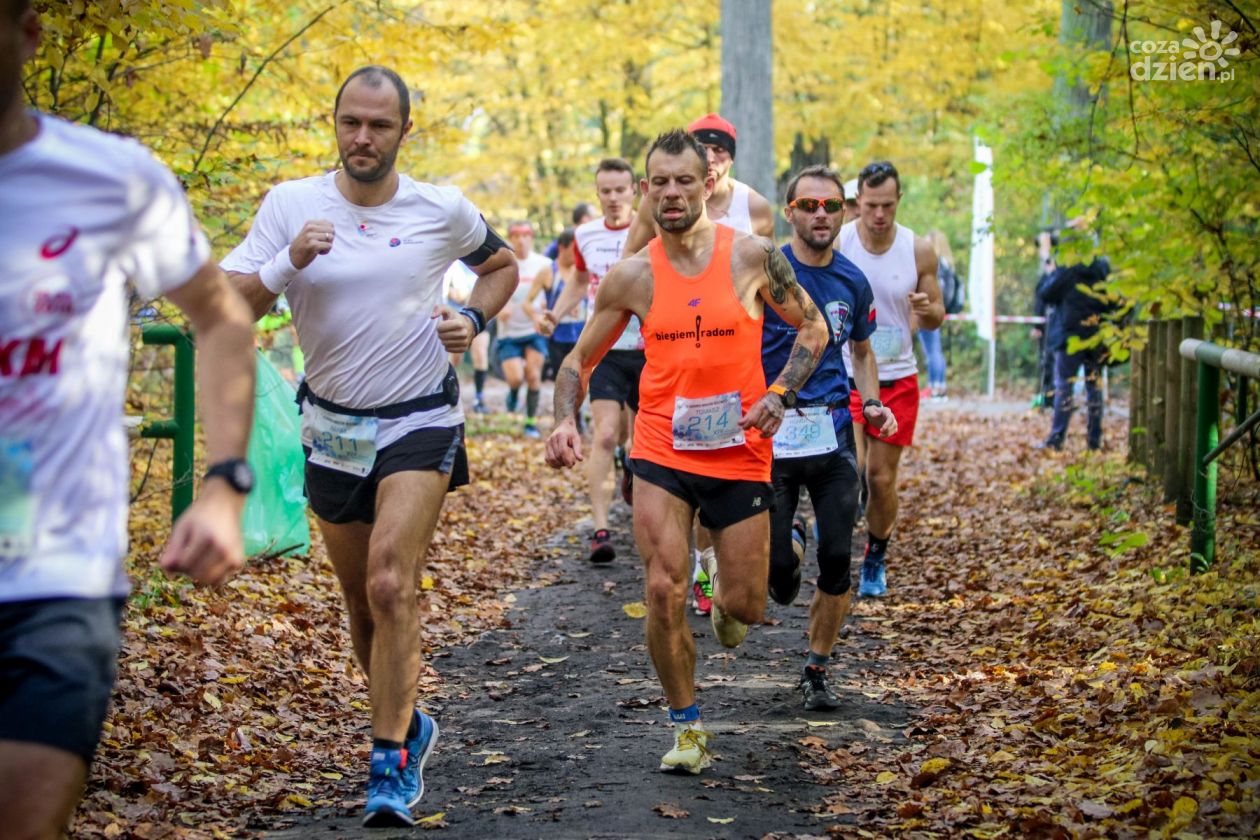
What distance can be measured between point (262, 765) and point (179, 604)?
2.20m

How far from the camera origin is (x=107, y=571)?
3004mm

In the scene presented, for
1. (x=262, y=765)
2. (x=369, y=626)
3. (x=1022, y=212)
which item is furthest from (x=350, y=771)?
(x=1022, y=212)

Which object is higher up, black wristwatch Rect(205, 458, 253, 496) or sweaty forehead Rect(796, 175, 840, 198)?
sweaty forehead Rect(796, 175, 840, 198)

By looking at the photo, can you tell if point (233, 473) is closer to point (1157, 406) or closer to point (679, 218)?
point (679, 218)

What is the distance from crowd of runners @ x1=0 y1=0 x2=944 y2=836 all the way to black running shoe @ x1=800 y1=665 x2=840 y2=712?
0.02 metres

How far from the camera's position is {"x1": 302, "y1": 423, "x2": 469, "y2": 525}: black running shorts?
5.29m

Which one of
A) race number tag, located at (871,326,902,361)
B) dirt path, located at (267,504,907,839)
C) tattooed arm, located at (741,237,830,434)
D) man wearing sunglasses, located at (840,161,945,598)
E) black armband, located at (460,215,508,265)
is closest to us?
dirt path, located at (267,504,907,839)

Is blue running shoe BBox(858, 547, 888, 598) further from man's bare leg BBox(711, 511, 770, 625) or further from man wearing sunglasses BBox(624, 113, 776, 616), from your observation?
man's bare leg BBox(711, 511, 770, 625)

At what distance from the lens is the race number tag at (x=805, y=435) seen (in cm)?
709

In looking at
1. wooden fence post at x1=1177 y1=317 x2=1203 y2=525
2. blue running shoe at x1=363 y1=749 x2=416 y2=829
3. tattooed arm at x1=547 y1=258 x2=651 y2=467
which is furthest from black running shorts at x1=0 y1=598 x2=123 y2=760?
wooden fence post at x1=1177 y1=317 x2=1203 y2=525

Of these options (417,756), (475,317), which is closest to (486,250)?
(475,317)

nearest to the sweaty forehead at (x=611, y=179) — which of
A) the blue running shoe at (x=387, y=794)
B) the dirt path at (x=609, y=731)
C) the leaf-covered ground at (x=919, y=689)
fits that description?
the leaf-covered ground at (x=919, y=689)

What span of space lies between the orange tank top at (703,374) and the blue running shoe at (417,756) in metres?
1.34

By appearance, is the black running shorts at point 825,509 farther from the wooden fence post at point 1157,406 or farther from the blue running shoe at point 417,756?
the wooden fence post at point 1157,406
